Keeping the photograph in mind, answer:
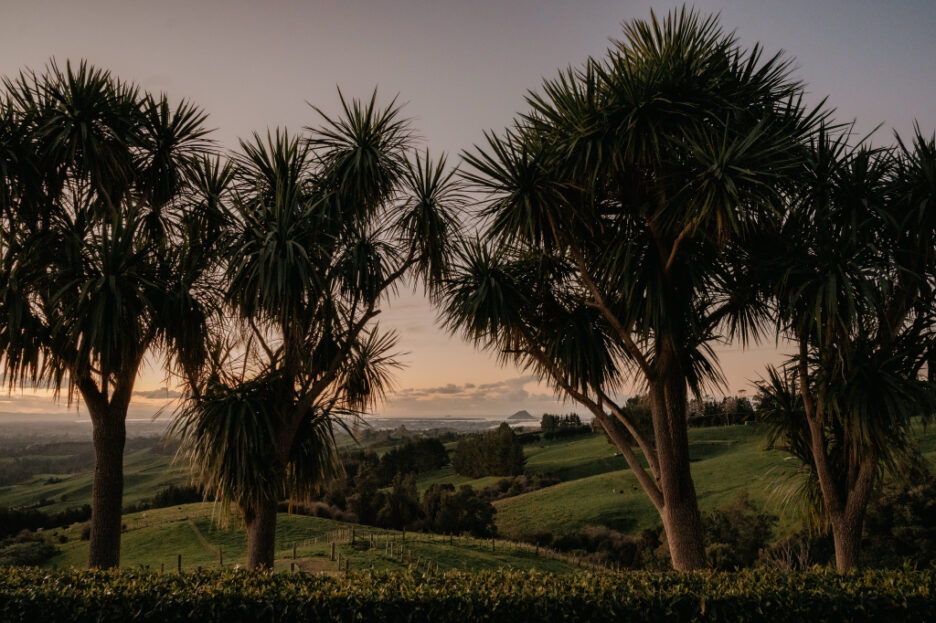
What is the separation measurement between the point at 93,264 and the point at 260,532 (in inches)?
147

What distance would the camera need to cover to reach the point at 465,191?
7523 millimetres

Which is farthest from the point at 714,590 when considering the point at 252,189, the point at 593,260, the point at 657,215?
the point at 252,189

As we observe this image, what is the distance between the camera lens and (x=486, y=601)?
12.7ft

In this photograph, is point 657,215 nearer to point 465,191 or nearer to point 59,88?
point 465,191

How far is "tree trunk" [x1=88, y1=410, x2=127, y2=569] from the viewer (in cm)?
668

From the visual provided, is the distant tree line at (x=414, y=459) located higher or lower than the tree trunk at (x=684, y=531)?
lower

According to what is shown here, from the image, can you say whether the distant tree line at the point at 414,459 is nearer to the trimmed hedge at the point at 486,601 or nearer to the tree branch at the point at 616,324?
the tree branch at the point at 616,324

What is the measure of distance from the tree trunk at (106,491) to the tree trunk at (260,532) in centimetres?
151

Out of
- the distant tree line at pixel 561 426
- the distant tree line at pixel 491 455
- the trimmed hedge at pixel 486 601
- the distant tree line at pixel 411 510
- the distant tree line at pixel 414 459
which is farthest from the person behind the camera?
the distant tree line at pixel 561 426

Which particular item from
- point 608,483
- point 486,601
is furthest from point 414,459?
point 486,601

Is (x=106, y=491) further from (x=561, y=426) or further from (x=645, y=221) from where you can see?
(x=561, y=426)

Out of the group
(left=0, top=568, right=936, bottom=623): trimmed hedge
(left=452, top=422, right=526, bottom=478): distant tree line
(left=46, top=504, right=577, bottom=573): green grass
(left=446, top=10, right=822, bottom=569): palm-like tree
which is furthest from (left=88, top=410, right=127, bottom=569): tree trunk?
(left=452, top=422, right=526, bottom=478): distant tree line

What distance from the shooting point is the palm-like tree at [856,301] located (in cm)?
553

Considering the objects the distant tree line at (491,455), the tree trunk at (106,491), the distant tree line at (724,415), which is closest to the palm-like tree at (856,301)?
the tree trunk at (106,491)
